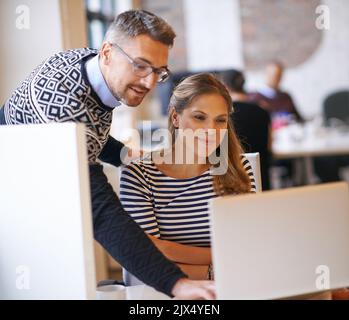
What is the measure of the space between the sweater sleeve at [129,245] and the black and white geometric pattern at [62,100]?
0.61 feet

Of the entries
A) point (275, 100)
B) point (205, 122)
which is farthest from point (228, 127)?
point (275, 100)

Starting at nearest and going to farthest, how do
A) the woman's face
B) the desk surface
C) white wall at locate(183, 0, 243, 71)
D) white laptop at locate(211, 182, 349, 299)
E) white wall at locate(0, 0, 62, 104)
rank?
1. white laptop at locate(211, 182, 349, 299)
2. the woman's face
3. white wall at locate(0, 0, 62, 104)
4. the desk surface
5. white wall at locate(183, 0, 243, 71)

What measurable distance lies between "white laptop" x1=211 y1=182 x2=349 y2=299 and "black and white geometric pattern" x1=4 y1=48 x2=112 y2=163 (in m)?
0.41

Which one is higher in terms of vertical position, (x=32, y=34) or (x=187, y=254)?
(x=32, y=34)

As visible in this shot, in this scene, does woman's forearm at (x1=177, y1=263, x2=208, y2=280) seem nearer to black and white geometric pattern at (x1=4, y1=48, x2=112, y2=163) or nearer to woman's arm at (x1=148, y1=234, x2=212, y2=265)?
woman's arm at (x1=148, y1=234, x2=212, y2=265)

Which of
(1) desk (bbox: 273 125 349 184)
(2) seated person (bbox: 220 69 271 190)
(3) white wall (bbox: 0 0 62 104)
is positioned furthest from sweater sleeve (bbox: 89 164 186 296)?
(1) desk (bbox: 273 125 349 184)

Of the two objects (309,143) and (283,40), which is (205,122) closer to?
(309,143)

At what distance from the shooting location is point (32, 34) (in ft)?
9.52

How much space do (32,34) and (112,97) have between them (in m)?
1.57

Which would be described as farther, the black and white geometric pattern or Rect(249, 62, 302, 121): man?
Rect(249, 62, 302, 121): man

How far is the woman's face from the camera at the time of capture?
1586mm

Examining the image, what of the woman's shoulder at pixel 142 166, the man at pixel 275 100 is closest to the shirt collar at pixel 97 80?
the woman's shoulder at pixel 142 166

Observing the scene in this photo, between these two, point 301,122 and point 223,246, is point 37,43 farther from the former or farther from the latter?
point 301,122
